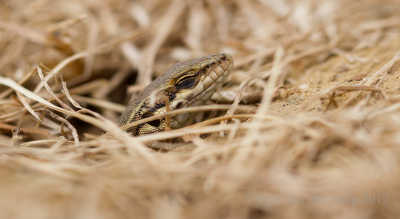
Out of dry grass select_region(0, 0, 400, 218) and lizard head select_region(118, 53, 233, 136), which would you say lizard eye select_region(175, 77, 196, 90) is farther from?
dry grass select_region(0, 0, 400, 218)

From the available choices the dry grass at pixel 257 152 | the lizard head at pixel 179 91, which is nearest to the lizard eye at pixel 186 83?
the lizard head at pixel 179 91

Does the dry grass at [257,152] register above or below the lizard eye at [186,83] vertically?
below

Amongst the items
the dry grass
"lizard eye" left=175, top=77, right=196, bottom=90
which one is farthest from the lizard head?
the dry grass

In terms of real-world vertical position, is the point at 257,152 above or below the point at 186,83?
below

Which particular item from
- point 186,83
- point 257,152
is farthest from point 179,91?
point 257,152

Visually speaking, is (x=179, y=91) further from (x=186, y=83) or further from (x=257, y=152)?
(x=257, y=152)

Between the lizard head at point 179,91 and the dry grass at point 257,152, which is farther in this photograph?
the lizard head at point 179,91

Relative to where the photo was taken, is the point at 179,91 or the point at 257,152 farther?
the point at 179,91

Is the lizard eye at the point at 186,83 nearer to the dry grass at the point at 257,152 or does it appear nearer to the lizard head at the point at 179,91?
the lizard head at the point at 179,91
